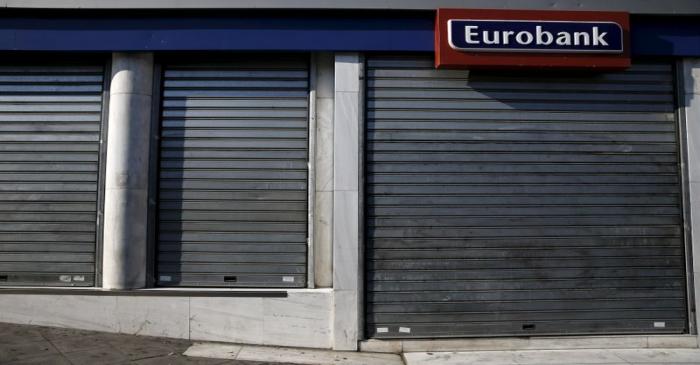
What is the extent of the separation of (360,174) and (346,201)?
421 mm

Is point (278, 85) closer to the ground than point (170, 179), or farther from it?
farther from it

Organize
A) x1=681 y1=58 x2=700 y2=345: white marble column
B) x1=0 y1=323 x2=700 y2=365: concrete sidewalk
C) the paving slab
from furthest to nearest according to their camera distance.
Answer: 1. x1=681 y1=58 x2=700 y2=345: white marble column
2. the paving slab
3. x1=0 y1=323 x2=700 y2=365: concrete sidewalk

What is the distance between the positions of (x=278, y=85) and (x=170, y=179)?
209cm

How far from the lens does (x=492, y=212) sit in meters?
7.00

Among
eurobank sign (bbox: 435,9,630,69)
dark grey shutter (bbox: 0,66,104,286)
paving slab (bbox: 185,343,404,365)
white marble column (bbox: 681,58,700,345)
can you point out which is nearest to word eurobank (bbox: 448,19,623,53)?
eurobank sign (bbox: 435,9,630,69)

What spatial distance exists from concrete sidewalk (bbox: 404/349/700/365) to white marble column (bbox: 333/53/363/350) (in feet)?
3.06

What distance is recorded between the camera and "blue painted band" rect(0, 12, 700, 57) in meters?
7.01

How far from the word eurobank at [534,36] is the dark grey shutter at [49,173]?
5.39 meters

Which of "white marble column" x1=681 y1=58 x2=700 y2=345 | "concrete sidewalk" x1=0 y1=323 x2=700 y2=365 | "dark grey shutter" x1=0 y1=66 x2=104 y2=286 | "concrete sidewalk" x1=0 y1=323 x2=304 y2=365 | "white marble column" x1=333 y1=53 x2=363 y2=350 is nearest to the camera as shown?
"concrete sidewalk" x1=0 y1=323 x2=304 y2=365

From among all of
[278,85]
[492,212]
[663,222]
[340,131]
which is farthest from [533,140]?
[278,85]

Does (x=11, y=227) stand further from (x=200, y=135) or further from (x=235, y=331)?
(x=235, y=331)

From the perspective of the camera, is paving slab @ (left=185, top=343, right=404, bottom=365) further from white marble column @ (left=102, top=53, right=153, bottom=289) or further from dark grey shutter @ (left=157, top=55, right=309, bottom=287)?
white marble column @ (left=102, top=53, right=153, bottom=289)

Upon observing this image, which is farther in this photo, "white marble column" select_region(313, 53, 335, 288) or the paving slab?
"white marble column" select_region(313, 53, 335, 288)

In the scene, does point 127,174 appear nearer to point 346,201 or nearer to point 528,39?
point 346,201
